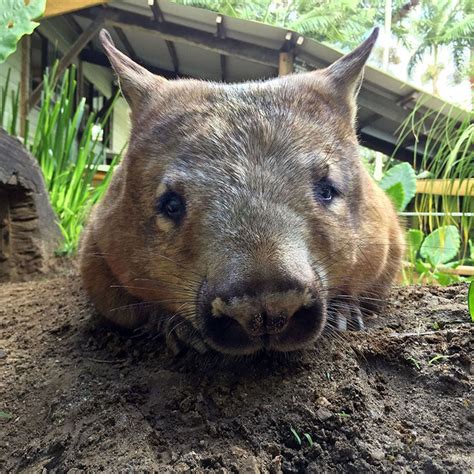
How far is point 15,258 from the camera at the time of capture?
3826 mm

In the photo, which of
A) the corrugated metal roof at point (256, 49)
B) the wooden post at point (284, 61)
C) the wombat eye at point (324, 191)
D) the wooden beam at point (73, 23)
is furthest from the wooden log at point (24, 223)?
the wooden beam at point (73, 23)

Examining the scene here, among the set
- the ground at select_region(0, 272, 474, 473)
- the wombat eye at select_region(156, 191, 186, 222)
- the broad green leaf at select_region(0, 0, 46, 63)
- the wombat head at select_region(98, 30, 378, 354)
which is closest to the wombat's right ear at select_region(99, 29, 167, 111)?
the wombat head at select_region(98, 30, 378, 354)

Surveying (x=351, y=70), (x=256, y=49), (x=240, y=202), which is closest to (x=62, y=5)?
(x=256, y=49)

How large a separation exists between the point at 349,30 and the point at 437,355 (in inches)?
1197

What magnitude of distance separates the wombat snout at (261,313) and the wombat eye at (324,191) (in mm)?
427

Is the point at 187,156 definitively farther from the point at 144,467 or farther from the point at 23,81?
the point at 23,81

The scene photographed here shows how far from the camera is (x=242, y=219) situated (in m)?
1.61

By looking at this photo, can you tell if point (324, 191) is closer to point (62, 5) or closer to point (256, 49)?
point (62, 5)

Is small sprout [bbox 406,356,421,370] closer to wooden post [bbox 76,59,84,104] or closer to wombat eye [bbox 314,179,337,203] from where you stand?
wombat eye [bbox 314,179,337,203]

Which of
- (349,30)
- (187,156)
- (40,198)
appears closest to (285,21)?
(349,30)

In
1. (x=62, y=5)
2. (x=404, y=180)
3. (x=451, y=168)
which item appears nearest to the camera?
(x=451, y=168)

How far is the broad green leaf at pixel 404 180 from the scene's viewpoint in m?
4.20

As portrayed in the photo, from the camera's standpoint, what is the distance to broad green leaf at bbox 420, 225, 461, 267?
3.89 metres

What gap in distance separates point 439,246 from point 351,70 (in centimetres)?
197
